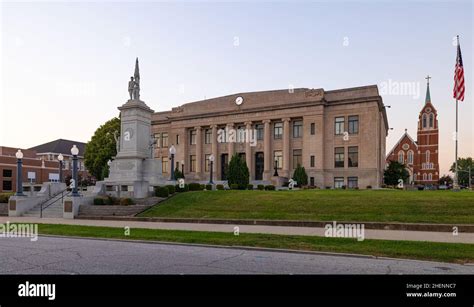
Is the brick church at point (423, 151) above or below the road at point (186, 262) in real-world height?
above

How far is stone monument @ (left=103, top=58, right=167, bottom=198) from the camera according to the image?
30.3 m

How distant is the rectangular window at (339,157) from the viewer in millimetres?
54469

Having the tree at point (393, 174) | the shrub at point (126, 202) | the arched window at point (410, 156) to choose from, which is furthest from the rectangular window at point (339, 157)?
the arched window at point (410, 156)

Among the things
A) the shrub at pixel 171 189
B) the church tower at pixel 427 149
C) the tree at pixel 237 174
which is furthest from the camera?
the church tower at pixel 427 149

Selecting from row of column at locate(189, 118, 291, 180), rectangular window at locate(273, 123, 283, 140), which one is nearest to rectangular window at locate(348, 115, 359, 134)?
row of column at locate(189, 118, 291, 180)

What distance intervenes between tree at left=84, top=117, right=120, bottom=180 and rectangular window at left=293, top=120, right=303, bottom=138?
92.6ft

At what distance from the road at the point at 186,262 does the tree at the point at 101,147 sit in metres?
48.0

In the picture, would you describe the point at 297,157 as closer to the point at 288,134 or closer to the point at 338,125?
the point at 288,134

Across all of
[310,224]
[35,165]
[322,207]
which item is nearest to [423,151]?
[322,207]

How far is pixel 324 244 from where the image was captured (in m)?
11.9

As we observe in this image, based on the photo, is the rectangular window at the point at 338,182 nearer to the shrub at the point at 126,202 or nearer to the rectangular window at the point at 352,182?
the rectangular window at the point at 352,182
